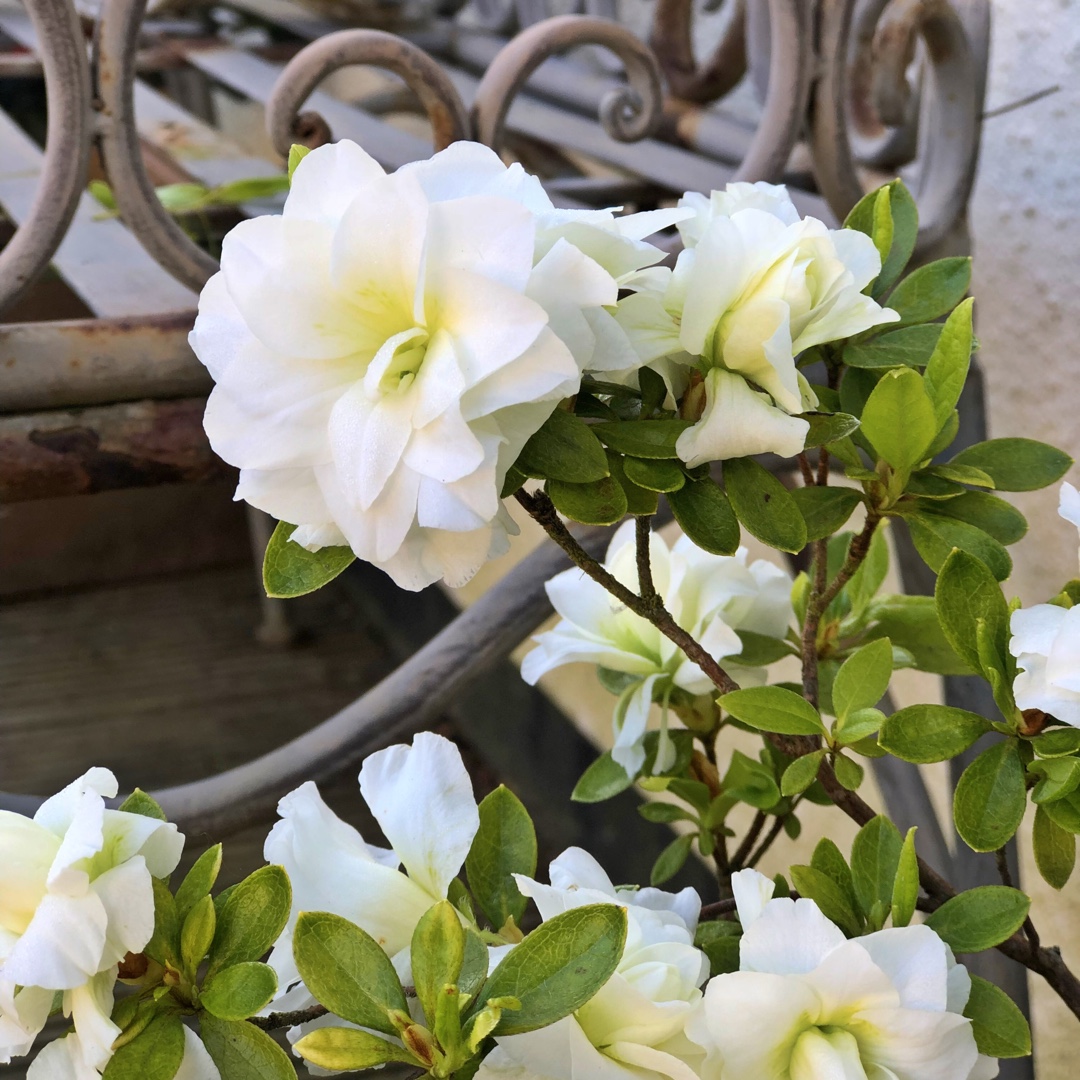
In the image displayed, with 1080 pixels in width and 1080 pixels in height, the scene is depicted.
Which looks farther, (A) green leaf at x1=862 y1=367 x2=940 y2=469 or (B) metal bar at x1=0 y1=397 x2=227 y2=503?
(B) metal bar at x1=0 y1=397 x2=227 y2=503

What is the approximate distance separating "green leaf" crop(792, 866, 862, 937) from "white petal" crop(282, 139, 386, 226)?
0.18m

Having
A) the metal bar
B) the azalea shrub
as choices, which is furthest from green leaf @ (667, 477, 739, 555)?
the metal bar

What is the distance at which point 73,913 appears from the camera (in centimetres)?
20

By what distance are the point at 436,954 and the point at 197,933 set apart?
0.05m

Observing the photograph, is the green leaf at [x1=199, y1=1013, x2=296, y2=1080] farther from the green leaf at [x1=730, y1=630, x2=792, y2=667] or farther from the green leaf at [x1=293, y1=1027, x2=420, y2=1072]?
the green leaf at [x1=730, y1=630, x2=792, y2=667]

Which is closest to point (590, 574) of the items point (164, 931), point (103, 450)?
point (164, 931)

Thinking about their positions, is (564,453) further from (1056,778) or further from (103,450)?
(103,450)

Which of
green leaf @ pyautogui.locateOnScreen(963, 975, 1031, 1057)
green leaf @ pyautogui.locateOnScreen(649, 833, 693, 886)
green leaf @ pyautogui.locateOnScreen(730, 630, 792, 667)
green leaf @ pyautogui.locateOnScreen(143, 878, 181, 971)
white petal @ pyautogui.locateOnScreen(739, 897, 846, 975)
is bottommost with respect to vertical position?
green leaf @ pyautogui.locateOnScreen(649, 833, 693, 886)

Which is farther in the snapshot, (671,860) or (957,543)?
(671,860)

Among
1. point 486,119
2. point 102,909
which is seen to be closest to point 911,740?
point 102,909

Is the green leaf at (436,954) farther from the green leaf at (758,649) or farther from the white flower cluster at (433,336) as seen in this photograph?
the green leaf at (758,649)

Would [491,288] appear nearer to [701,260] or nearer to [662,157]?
[701,260]

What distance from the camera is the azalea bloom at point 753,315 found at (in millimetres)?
217

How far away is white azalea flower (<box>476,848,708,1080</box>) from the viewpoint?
206 mm
